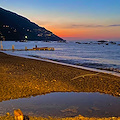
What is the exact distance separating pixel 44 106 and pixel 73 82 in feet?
13.6

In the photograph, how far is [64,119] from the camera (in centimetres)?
552

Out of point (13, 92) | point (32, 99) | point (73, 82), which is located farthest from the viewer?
point (73, 82)

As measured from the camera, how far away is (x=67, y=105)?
286 inches

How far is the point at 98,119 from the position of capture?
219 inches

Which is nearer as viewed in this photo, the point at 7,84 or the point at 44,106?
the point at 44,106

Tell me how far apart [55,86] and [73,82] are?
5.17 ft

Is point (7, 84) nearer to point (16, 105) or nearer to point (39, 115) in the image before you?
point (16, 105)

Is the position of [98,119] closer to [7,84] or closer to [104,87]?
[104,87]

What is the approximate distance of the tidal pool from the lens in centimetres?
632

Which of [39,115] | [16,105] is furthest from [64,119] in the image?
[16,105]

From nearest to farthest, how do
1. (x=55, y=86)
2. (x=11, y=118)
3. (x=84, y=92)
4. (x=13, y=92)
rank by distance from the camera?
(x=11, y=118)
(x=13, y=92)
(x=84, y=92)
(x=55, y=86)

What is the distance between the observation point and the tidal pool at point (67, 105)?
6.32 metres

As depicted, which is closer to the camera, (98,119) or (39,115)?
(98,119)

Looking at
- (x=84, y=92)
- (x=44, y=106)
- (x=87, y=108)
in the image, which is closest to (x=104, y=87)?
(x=84, y=92)
